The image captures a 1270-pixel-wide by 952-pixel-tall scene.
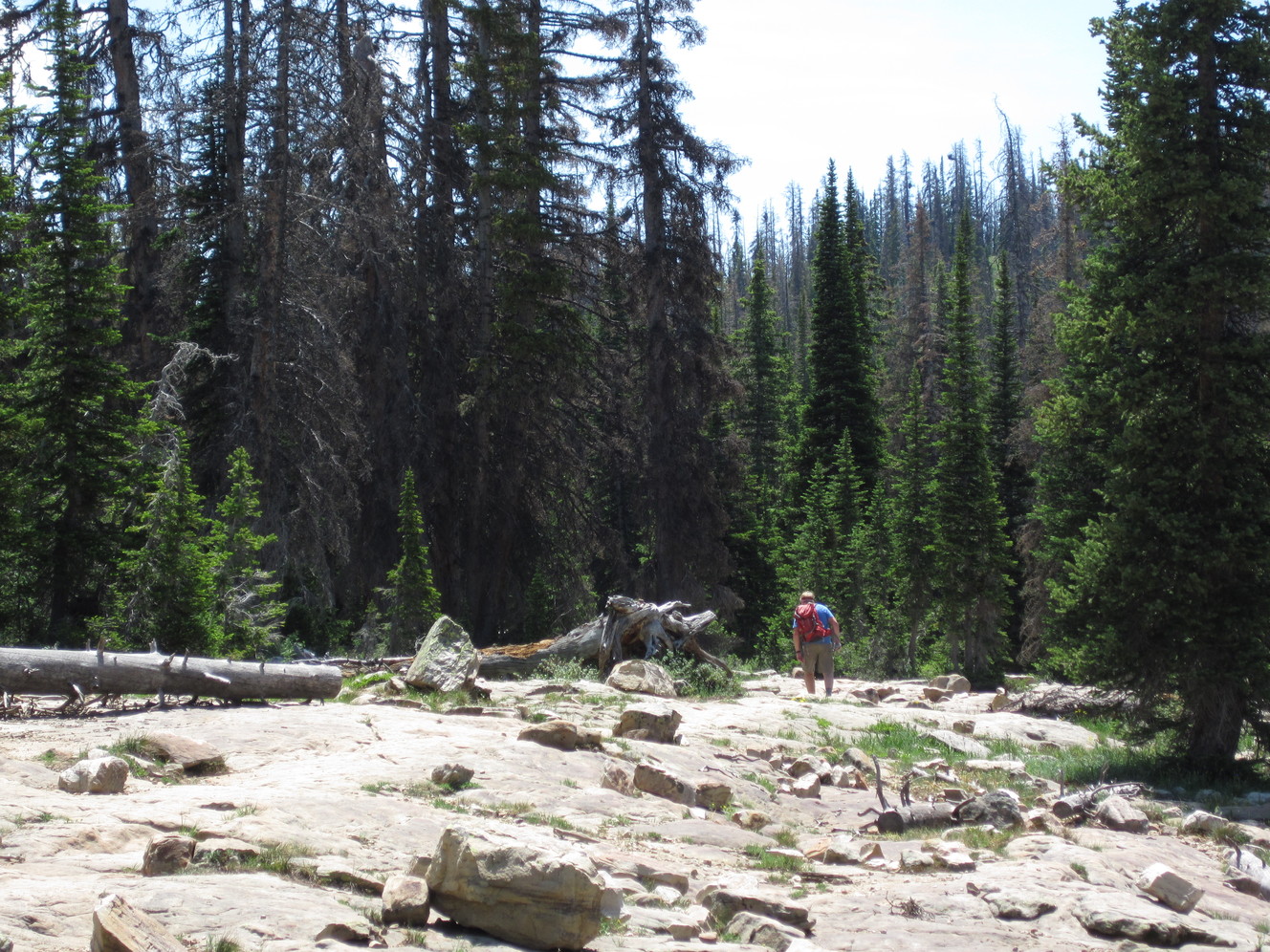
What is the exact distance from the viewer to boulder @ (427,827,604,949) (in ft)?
17.4

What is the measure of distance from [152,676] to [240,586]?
4.26 metres

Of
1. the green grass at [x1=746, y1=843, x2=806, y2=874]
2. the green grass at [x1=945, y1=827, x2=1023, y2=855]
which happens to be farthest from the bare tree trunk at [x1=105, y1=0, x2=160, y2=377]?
the green grass at [x1=945, y1=827, x2=1023, y2=855]

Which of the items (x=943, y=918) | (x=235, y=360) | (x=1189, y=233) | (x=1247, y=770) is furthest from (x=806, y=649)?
(x=235, y=360)

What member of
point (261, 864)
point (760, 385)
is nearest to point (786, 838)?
point (261, 864)

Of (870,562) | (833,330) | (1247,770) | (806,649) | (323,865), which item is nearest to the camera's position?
(323,865)

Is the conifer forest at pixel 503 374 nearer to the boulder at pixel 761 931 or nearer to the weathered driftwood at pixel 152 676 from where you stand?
the weathered driftwood at pixel 152 676

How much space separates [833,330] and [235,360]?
3365cm

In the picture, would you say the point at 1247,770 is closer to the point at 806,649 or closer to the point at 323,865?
the point at 806,649

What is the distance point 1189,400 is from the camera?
540 inches

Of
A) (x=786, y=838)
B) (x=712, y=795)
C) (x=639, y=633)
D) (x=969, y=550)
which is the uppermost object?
(x=969, y=550)

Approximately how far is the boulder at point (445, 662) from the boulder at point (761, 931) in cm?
690

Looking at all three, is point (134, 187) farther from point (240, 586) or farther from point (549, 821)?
point (549, 821)

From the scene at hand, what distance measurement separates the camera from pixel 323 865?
599cm

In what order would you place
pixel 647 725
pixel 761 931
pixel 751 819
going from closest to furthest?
pixel 761 931 → pixel 751 819 → pixel 647 725
